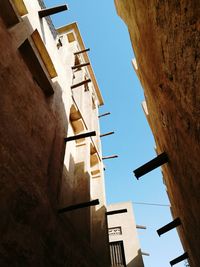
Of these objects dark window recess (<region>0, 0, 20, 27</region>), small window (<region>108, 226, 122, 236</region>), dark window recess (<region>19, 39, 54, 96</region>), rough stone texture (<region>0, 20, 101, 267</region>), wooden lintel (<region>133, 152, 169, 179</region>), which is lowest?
small window (<region>108, 226, 122, 236</region>)

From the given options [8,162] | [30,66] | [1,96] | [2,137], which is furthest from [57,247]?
[30,66]

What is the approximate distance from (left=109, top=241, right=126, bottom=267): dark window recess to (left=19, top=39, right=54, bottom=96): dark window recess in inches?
482

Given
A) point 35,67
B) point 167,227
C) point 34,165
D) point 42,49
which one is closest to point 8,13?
point 35,67

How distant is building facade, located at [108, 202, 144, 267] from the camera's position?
14.1m

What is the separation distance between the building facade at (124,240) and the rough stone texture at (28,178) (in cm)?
896

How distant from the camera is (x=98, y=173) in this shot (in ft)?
35.0

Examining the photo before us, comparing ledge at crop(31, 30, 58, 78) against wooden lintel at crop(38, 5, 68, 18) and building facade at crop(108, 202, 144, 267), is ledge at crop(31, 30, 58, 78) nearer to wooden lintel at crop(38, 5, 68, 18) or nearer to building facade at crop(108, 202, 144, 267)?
wooden lintel at crop(38, 5, 68, 18)

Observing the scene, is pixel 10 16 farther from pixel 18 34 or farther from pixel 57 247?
pixel 57 247

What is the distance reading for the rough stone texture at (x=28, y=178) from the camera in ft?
9.49


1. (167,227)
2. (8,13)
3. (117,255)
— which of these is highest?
(8,13)

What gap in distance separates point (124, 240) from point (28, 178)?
1421cm

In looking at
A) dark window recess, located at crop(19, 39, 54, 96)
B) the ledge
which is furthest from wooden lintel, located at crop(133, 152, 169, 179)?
the ledge

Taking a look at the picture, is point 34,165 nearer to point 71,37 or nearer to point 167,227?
point 167,227

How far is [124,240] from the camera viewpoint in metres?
15.7
